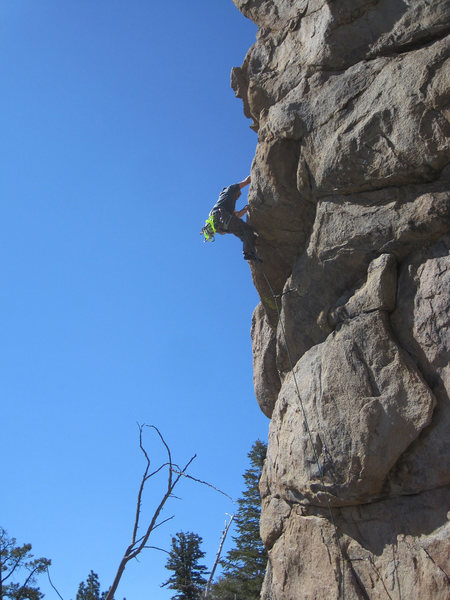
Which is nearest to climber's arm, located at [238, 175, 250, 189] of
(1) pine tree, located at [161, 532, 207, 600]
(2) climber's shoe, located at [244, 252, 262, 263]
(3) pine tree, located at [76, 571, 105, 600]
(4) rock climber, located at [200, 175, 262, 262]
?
(4) rock climber, located at [200, 175, 262, 262]

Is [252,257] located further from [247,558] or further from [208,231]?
[247,558]

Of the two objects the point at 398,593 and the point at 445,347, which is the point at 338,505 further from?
the point at 445,347

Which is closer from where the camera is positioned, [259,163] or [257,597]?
[259,163]

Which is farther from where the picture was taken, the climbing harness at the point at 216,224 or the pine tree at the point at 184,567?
the climbing harness at the point at 216,224

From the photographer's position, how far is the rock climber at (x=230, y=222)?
11644mm

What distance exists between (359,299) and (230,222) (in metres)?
3.18

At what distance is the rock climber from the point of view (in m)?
11.6

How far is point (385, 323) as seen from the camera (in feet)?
30.1

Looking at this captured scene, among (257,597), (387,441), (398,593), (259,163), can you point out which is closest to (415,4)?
(259,163)

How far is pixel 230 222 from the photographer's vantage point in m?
11.7

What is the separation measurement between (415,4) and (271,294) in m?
5.38

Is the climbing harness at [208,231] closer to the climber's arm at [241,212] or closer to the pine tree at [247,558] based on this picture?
the climber's arm at [241,212]

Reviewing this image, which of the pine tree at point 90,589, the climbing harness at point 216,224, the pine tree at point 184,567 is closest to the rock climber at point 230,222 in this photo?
the climbing harness at point 216,224

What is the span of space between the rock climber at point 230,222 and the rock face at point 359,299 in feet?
1.17
